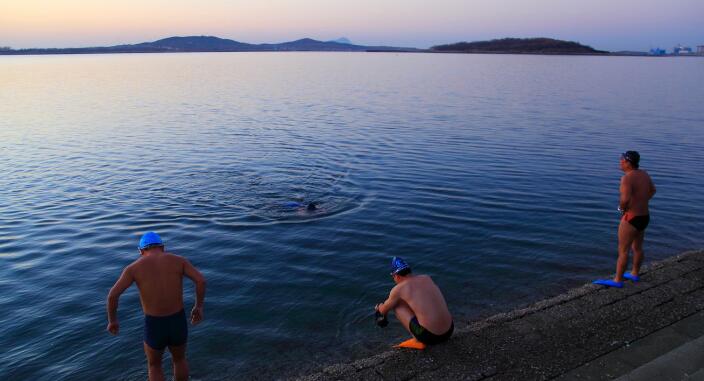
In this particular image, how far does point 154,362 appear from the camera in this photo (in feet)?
23.6

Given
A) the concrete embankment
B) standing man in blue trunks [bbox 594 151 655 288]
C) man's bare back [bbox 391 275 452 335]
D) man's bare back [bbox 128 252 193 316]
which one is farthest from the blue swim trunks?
standing man in blue trunks [bbox 594 151 655 288]

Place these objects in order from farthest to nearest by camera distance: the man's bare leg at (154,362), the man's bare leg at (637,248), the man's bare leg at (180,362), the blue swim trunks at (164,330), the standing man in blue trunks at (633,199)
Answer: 1. the man's bare leg at (637,248)
2. the standing man in blue trunks at (633,199)
3. the man's bare leg at (180,362)
4. the man's bare leg at (154,362)
5. the blue swim trunks at (164,330)

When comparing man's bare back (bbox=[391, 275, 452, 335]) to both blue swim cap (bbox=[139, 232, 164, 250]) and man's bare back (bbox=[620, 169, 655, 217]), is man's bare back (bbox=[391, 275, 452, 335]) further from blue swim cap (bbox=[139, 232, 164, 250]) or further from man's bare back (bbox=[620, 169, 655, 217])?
man's bare back (bbox=[620, 169, 655, 217])

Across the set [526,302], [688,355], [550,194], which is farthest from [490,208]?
[688,355]

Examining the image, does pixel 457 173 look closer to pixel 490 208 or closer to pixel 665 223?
pixel 490 208

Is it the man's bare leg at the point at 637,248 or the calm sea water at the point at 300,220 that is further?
the calm sea water at the point at 300,220

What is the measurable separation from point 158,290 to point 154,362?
1.20 m

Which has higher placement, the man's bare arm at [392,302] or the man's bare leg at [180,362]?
the man's bare arm at [392,302]

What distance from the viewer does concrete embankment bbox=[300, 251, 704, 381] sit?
6.92 meters

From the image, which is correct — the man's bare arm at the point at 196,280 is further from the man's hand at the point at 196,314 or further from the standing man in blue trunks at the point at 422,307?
the standing man in blue trunks at the point at 422,307

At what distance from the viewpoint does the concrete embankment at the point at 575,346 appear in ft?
22.7

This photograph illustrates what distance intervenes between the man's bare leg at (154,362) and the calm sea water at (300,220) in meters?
1.59

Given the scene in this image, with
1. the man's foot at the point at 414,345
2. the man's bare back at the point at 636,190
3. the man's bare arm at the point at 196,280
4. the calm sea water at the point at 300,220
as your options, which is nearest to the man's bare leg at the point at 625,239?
the man's bare back at the point at 636,190

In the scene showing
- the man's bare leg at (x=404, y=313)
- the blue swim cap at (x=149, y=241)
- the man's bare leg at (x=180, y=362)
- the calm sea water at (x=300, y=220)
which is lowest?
the calm sea water at (x=300, y=220)
